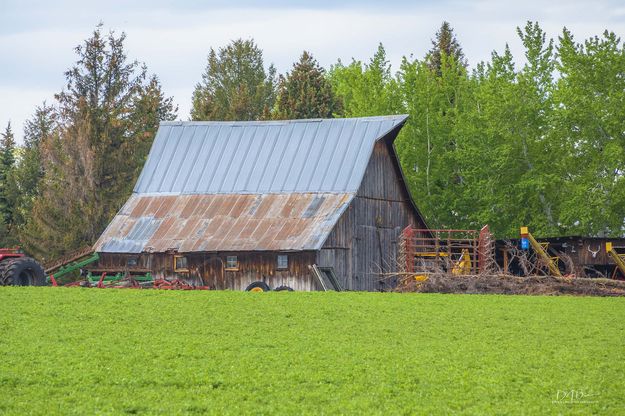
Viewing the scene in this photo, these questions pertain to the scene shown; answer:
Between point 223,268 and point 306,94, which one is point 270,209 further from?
point 306,94

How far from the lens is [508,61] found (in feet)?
221

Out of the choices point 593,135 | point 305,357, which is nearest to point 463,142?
point 593,135

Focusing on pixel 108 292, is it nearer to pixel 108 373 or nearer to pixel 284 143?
pixel 284 143

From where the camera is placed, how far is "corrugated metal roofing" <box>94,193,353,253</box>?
45219 millimetres

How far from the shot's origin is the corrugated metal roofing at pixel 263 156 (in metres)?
48.3

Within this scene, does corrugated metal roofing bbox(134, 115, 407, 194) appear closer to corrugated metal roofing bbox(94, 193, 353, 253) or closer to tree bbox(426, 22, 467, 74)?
corrugated metal roofing bbox(94, 193, 353, 253)

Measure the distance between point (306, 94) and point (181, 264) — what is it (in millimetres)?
31912

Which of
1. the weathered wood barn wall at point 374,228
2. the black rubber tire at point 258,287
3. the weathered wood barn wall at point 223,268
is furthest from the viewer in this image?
the weathered wood barn wall at point 374,228

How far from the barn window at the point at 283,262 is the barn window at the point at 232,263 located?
5.99ft

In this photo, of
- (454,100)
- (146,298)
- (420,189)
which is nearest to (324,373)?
(146,298)

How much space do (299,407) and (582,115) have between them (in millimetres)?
44989

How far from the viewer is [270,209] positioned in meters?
47.1

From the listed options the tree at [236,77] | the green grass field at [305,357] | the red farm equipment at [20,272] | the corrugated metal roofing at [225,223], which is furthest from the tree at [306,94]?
the green grass field at [305,357]

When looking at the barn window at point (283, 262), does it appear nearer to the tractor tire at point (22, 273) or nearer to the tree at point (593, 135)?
the tractor tire at point (22, 273)
